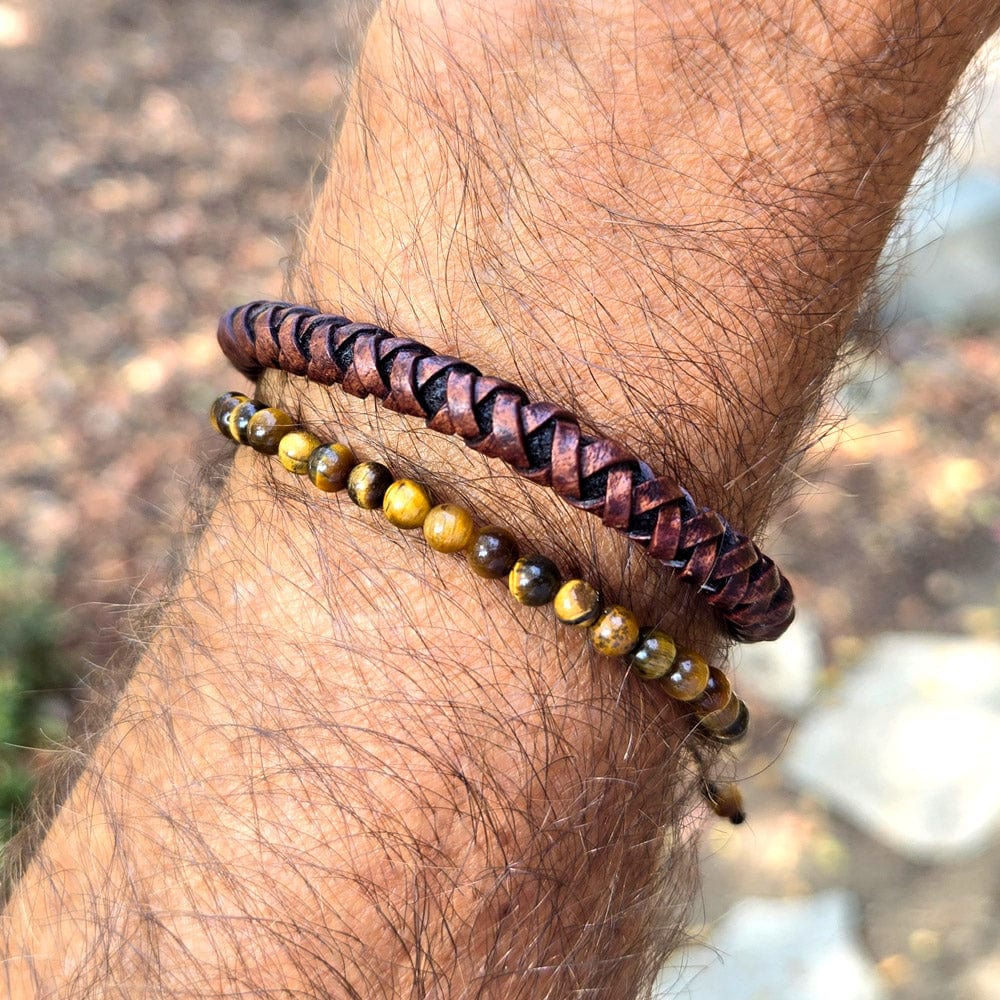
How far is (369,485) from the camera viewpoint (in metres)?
1.20

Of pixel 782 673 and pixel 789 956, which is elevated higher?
pixel 782 673

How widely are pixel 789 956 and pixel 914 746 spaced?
72 cm

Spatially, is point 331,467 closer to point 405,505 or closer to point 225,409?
point 405,505

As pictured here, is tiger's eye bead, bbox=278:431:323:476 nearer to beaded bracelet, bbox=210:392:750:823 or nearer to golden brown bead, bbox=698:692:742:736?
beaded bracelet, bbox=210:392:750:823

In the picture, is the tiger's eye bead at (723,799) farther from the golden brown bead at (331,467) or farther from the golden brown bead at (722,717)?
the golden brown bead at (331,467)

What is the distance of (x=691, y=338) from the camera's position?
4.05 ft

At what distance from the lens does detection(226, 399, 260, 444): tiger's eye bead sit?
→ 1318 millimetres

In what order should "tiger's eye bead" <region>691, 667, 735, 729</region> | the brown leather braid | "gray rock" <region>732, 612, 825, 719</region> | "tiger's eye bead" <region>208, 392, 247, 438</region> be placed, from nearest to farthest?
the brown leather braid → "tiger's eye bead" <region>691, 667, 735, 729</region> → "tiger's eye bead" <region>208, 392, 247, 438</region> → "gray rock" <region>732, 612, 825, 719</region>

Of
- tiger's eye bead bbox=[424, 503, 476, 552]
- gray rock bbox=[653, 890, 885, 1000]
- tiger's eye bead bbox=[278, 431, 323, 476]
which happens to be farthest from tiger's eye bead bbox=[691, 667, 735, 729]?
gray rock bbox=[653, 890, 885, 1000]

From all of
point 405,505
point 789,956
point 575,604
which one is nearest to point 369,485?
point 405,505

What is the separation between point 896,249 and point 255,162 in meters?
3.35

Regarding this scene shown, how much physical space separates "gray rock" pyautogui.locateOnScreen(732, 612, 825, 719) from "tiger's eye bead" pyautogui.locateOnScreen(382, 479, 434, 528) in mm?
2132

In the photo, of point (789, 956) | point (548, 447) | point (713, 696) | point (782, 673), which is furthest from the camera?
point (782, 673)

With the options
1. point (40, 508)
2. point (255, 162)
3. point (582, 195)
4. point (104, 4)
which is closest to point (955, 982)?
point (582, 195)
